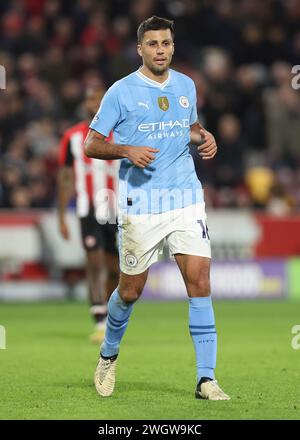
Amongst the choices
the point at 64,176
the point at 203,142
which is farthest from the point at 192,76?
the point at 203,142

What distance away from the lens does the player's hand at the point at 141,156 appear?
7.69 metres

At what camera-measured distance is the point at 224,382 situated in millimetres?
8664

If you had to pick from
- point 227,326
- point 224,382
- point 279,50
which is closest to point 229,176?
point 279,50

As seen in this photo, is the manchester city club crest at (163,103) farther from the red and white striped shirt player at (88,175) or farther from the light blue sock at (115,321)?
the red and white striped shirt player at (88,175)

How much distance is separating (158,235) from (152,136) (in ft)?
2.15

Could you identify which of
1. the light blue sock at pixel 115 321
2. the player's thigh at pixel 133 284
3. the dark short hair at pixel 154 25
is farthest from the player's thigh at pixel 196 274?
the dark short hair at pixel 154 25

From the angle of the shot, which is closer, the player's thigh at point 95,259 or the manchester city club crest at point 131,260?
the manchester city club crest at point 131,260

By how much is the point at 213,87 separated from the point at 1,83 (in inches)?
212

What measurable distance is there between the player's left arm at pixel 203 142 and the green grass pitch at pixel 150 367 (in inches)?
63.1

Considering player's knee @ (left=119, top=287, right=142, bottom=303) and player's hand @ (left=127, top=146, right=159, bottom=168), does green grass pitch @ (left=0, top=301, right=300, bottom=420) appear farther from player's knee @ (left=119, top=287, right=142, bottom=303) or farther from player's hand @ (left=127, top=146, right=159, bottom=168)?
player's hand @ (left=127, top=146, right=159, bottom=168)

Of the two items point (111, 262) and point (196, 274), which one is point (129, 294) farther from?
point (111, 262)

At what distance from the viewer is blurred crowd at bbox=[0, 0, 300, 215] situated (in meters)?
18.4

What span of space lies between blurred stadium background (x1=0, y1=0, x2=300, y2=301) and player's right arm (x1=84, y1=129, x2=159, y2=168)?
930cm

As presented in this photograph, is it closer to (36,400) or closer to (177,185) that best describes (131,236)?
(177,185)
